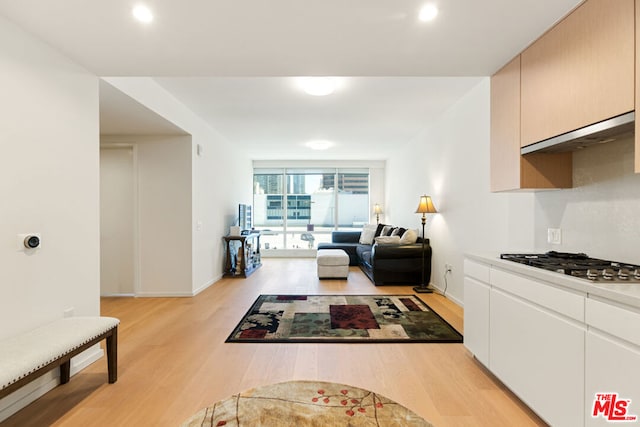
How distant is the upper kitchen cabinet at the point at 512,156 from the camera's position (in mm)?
2281

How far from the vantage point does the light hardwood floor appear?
1.94 m

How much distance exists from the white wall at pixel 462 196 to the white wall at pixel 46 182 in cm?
367

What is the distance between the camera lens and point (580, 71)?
5.90 ft

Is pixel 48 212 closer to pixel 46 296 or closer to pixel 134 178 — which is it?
pixel 46 296

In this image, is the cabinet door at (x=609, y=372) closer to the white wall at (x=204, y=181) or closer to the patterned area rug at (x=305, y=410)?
the patterned area rug at (x=305, y=410)

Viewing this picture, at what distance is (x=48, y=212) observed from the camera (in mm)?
2227

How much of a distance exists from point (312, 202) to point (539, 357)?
7.59 meters

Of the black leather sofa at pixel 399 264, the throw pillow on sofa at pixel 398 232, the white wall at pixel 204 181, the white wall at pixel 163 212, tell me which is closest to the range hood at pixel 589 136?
the black leather sofa at pixel 399 264

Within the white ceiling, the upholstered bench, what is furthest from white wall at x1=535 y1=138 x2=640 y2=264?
the upholstered bench

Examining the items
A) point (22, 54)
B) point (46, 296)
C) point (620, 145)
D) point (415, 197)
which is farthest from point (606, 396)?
point (415, 197)

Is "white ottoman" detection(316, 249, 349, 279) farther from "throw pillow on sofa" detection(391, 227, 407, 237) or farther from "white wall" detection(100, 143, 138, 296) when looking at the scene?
"white wall" detection(100, 143, 138, 296)

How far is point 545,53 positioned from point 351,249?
5.70m

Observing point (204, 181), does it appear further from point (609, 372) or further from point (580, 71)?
point (609, 372)

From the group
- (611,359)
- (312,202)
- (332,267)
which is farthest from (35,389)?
(312,202)
